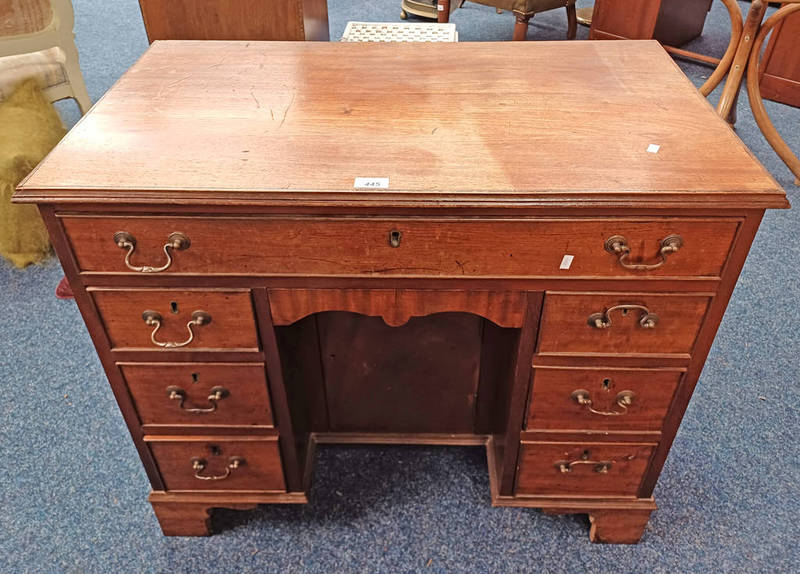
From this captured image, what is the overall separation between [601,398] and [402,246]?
1.69 feet

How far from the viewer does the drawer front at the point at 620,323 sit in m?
1.04

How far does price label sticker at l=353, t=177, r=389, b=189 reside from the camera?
92 centimetres

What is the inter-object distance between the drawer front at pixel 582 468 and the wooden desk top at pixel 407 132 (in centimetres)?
57

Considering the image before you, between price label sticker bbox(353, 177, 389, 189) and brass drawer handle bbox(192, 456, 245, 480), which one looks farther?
brass drawer handle bbox(192, 456, 245, 480)

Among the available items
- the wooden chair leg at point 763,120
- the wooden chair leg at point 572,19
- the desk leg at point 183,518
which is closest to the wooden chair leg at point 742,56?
the wooden chair leg at point 763,120

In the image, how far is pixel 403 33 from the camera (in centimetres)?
212

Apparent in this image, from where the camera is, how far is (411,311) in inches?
41.8

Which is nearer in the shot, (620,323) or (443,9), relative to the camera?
(620,323)

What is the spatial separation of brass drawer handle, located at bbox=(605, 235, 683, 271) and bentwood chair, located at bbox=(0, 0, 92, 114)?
7.69 feet

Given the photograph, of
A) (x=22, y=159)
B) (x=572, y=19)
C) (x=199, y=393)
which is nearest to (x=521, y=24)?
(x=572, y=19)

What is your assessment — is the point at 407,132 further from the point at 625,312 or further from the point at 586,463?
the point at 586,463

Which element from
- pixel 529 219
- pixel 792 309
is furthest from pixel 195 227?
pixel 792 309

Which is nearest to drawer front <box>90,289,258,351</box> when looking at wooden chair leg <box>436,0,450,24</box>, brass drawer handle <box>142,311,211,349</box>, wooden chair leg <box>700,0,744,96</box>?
brass drawer handle <box>142,311,211,349</box>

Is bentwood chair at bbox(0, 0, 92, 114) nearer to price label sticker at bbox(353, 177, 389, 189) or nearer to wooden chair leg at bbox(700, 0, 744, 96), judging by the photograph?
price label sticker at bbox(353, 177, 389, 189)
